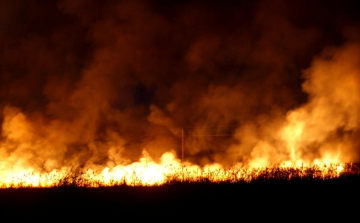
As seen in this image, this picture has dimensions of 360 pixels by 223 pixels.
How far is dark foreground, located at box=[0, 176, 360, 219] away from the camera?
5.62 meters

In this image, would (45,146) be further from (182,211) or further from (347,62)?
(347,62)

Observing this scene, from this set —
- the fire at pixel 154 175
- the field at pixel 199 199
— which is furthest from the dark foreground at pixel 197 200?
the fire at pixel 154 175

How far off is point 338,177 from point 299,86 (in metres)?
5.26

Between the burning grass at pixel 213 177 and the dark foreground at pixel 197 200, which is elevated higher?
the burning grass at pixel 213 177

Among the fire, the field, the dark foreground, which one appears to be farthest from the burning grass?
the dark foreground

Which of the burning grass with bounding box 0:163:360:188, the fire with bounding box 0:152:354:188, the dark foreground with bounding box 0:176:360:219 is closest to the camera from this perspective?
the dark foreground with bounding box 0:176:360:219

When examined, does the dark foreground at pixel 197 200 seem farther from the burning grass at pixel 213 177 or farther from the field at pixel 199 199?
the burning grass at pixel 213 177

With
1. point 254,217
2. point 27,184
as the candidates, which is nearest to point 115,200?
point 254,217

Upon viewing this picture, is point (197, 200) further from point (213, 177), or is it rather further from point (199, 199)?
point (213, 177)

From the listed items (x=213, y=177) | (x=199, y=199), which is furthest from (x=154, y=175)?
(x=199, y=199)

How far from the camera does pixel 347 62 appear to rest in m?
11.5

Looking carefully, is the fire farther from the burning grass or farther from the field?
the field

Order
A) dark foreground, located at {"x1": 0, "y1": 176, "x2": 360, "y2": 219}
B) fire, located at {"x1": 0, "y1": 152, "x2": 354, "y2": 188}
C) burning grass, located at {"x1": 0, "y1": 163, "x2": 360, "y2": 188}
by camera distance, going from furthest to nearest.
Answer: fire, located at {"x1": 0, "y1": 152, "x2": 354, "y2": 188} < burning grass, located at {"x1": 0, "y1": 163, "x2": 360, "y2": 188} < dark foreground, located at {"x1": 0, "y1": 176, "x2": 360, "y2": 219}

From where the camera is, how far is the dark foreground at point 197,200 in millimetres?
5617
